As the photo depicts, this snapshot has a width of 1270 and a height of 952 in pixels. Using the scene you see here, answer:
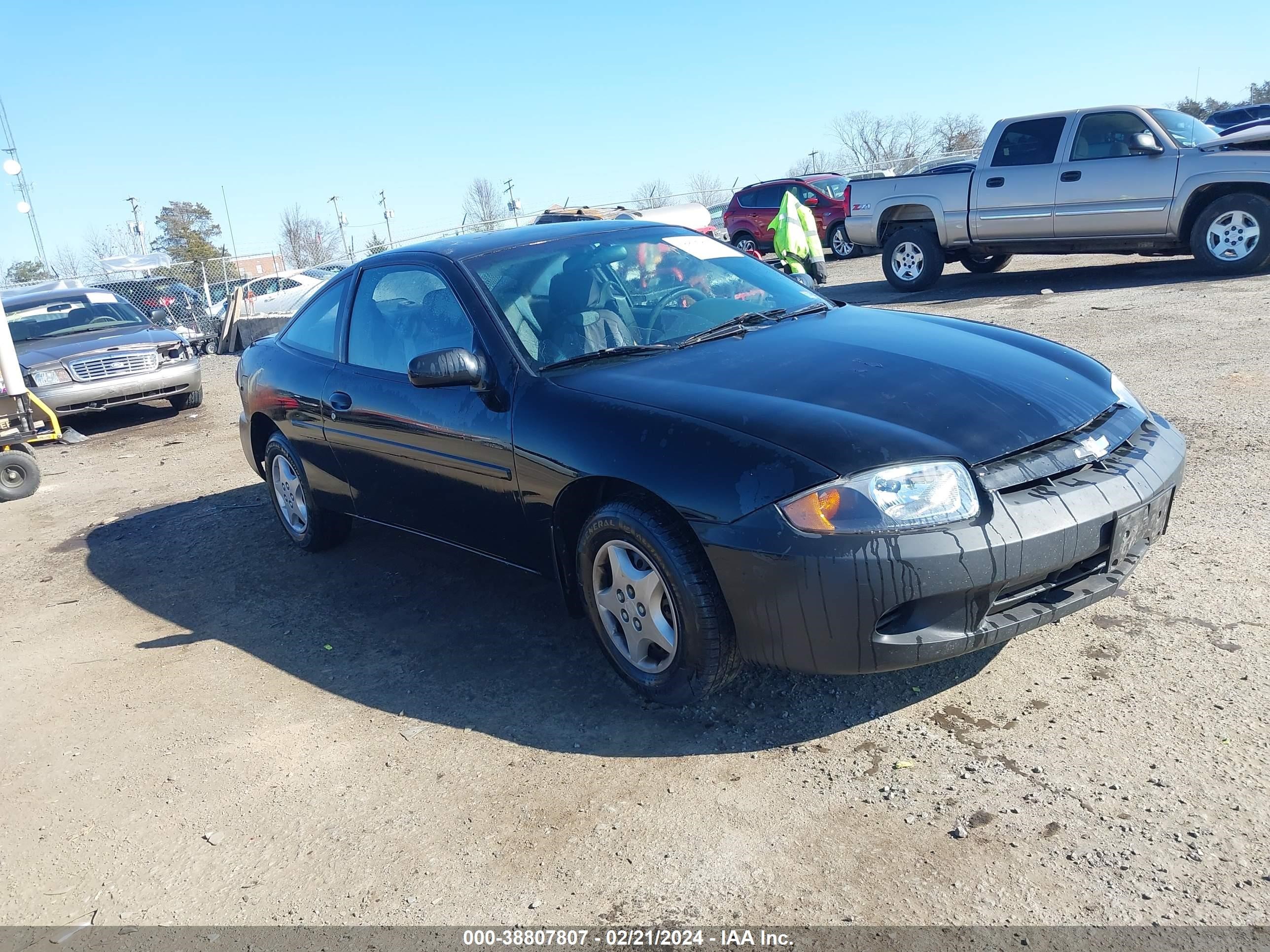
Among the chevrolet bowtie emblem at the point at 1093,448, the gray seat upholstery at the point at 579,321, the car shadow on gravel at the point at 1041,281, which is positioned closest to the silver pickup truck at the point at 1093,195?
the car shadow on gravel at the point at 1041,281

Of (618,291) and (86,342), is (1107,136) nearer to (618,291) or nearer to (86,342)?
(618,291)

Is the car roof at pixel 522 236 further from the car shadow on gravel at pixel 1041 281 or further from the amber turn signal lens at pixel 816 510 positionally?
the car shadow on gravel at pixel 1041 281

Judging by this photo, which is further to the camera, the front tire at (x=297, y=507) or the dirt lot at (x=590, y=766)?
the front tire at (x=297, y=507)

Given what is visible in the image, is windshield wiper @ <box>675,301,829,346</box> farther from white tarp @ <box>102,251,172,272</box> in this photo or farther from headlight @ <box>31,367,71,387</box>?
white tarp @ <box>102,251,172,272</box>

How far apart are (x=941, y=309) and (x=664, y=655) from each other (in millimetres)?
8919

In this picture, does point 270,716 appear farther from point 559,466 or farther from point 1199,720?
point 1199,720

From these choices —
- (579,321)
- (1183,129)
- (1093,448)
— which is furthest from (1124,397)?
(1183,129)

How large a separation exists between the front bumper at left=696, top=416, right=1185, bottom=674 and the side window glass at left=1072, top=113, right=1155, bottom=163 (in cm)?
978

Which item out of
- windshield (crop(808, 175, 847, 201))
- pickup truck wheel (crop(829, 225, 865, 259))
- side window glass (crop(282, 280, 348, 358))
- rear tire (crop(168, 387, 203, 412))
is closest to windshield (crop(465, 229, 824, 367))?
side window glass (crop(282, 280, 348, 358))

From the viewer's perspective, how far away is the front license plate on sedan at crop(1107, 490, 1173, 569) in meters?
3.14

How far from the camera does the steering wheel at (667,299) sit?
4.11m

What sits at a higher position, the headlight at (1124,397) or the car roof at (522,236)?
the car roof at (522,236)

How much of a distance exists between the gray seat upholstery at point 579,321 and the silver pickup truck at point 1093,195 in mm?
9326

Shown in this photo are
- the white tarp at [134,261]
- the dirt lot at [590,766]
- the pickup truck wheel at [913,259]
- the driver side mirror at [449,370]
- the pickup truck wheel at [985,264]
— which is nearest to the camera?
the dirt lot at [590,766]
